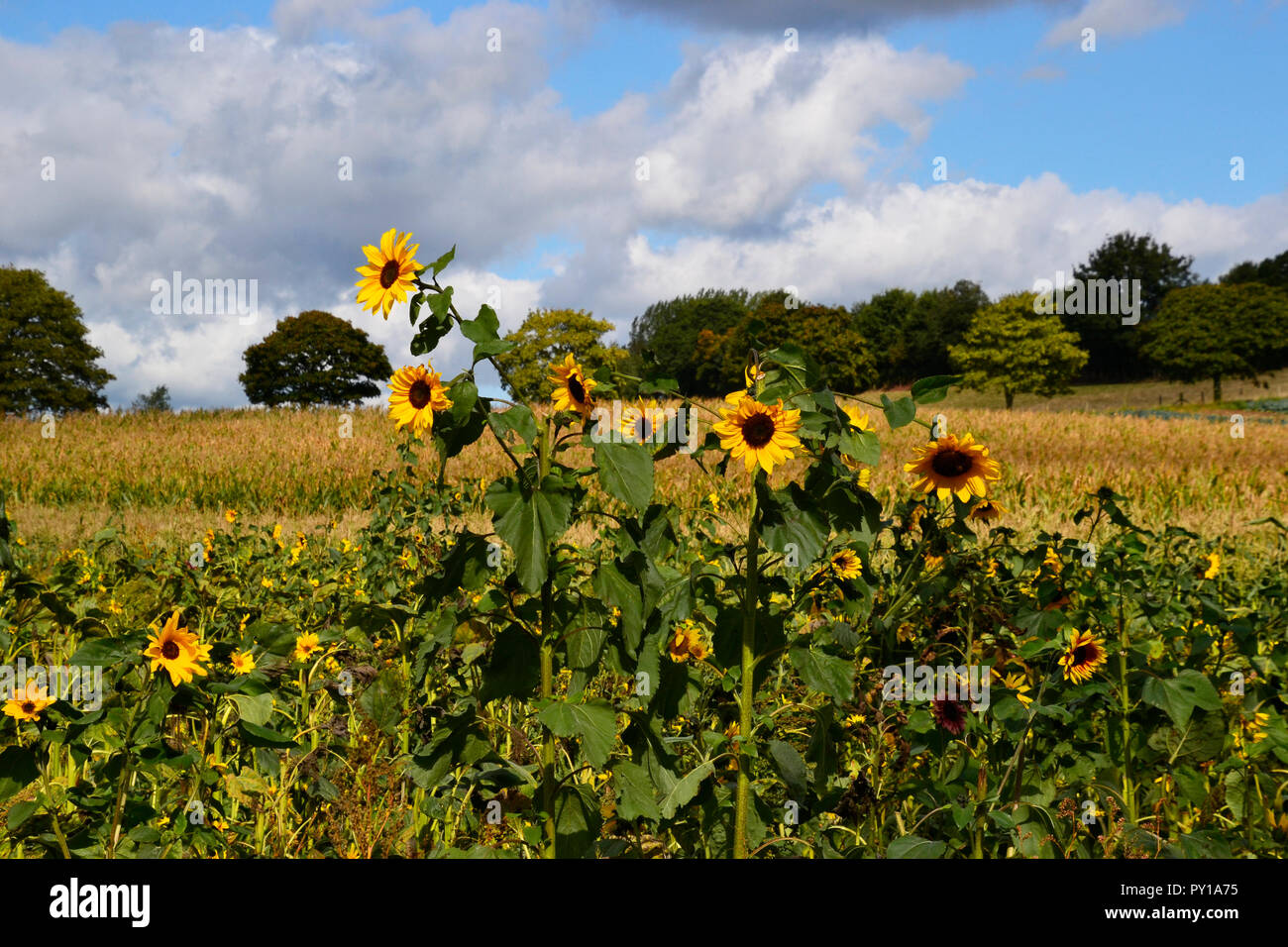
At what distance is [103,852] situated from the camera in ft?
Answer: 6.88

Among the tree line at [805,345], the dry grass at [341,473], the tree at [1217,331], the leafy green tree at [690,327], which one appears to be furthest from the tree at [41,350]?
the tree at [1217,331]

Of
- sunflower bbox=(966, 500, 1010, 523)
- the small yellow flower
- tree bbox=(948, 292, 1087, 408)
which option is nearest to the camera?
sunflower bbox=(966, 500, 1010, 523)

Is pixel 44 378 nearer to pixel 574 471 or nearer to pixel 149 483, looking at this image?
pixel 149 483

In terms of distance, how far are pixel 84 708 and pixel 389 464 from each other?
13.5 meters

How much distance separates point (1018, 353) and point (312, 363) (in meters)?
39.9

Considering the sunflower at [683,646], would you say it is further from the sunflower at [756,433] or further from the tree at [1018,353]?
→ the tree at [1018,353]

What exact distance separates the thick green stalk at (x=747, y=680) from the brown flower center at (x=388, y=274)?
3.08 ft

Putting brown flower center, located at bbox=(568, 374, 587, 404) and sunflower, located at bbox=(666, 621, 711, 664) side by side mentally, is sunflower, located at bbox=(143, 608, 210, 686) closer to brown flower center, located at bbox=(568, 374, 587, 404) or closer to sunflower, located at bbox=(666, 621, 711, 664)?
brown flower center, located at bbox=(568, 374, 587, 404)

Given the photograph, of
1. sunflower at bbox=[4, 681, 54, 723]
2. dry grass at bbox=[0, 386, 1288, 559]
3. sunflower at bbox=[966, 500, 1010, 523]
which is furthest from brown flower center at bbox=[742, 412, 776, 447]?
dry grass at bbox=[0, 386, 1288, 559]

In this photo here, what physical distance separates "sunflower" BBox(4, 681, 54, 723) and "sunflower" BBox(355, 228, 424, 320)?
112 cm

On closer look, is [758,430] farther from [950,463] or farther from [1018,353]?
[1018,353]

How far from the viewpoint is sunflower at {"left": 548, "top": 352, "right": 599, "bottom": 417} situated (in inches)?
78.4

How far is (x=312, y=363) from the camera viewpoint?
51.1m
